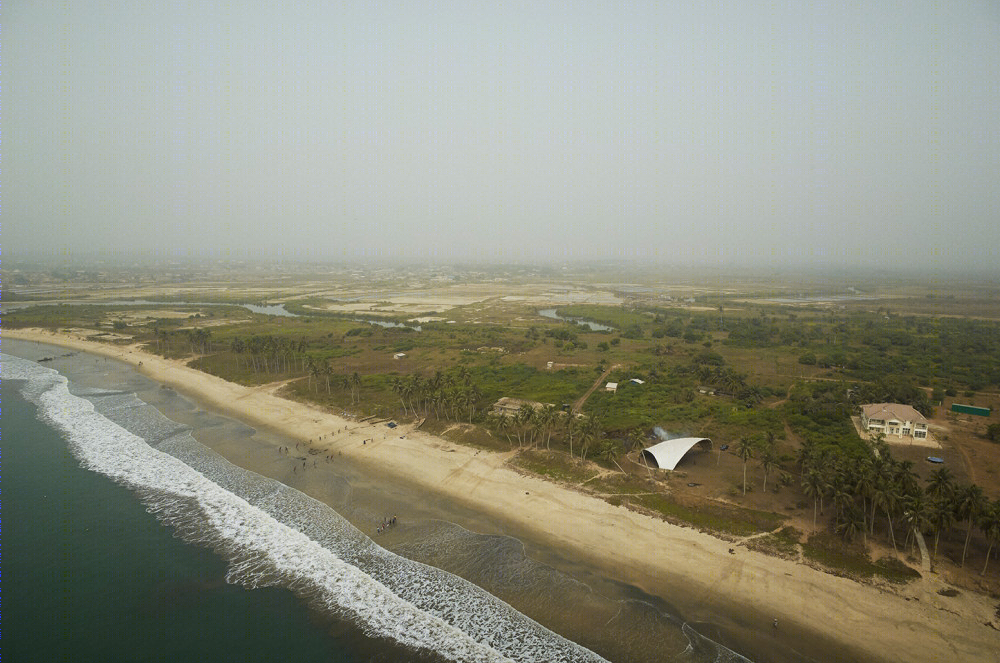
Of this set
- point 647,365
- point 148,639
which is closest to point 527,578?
point 148,639

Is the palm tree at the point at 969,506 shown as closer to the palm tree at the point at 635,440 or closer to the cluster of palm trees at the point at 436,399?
the palm tree at the point at 635,440

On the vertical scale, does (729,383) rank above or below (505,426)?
above

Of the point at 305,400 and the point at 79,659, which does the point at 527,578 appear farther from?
the point at 305,400

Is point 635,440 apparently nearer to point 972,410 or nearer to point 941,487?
point 941,487

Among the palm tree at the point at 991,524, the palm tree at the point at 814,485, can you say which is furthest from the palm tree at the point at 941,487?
the palm tree at the point at 814,485

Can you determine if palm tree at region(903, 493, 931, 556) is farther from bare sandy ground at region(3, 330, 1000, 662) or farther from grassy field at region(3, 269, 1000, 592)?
grassy field at region(3, 269, 1000, 592)

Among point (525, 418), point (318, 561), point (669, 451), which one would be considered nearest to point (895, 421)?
point (669, 451)
